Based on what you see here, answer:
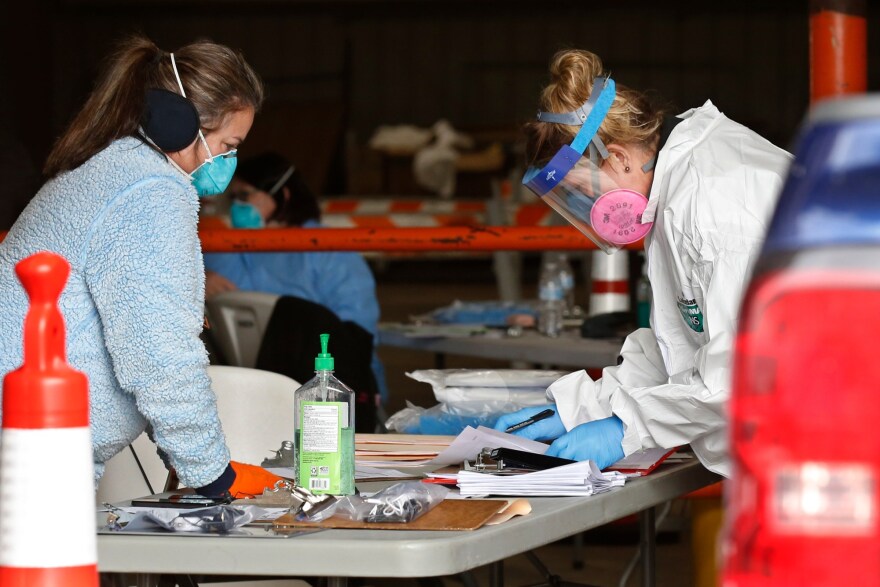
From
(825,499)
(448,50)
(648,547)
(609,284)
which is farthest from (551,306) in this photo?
(448,50)

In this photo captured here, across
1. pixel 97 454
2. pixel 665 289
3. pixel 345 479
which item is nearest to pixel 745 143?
pixel 665 289

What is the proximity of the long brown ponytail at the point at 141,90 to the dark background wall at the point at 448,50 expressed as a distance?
1127 centimetres

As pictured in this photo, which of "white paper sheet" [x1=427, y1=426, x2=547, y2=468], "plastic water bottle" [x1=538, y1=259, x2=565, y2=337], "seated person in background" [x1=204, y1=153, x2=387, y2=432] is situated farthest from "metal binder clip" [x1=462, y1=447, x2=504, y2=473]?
"plastic water bottle" [x1=538, y1=259, x2=565, y2=337]

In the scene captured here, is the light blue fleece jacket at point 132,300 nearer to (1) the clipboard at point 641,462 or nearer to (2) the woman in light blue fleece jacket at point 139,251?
(2) the woman in light blue fleece jacket at point 139,251

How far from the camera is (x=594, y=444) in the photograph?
6.83 feet

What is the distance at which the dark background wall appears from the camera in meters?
13.7

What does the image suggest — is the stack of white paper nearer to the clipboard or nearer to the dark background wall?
the clipboard

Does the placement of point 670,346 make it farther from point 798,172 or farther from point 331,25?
point 331,25

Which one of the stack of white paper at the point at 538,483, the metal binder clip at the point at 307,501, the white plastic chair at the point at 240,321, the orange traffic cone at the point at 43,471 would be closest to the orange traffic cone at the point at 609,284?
the white plastic chair at the point at 240,321

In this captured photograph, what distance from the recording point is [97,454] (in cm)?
204

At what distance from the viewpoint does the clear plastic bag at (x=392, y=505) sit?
1666 millimetres

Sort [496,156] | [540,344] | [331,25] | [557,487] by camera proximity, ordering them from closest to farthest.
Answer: [557,487] → [540,344] → [496,156] → [331,25]

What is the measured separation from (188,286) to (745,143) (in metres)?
0.93

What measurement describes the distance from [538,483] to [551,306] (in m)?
2.75
